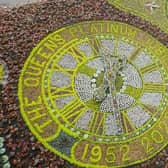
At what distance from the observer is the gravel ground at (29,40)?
11164 millimetres

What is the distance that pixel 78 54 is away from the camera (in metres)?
13.8

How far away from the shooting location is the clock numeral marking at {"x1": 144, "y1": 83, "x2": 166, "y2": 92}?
1322cm

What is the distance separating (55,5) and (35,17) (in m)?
1.04

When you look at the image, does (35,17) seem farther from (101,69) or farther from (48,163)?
(48,163)

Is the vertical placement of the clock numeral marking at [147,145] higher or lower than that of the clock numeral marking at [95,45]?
lower

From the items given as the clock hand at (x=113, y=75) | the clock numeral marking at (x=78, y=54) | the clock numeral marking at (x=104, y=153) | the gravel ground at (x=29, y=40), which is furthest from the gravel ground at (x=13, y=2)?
the clock numeral marking at (x=104, y=153)

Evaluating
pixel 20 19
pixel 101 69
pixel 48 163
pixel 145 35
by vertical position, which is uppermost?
pixel 20 19

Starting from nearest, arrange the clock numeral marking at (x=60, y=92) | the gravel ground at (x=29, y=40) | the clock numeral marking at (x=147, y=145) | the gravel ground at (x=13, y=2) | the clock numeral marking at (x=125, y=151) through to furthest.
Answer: the gravel ground at (x=29, y=40) < the clock numeral marking at (x=125, y=151) < the clock numeral marking at (x=147, y=145) < the clock numeral marking at (x=60, y=92) < the gravel ground at (x=13, y=2)

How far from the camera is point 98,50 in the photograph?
14.0m

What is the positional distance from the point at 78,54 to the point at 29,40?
1.82m

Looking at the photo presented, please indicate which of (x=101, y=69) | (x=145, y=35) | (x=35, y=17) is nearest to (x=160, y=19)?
(x=145, y=35)

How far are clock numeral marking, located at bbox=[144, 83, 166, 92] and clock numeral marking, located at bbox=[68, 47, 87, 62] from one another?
2.40 metres

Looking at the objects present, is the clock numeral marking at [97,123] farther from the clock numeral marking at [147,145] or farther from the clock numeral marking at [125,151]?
the clock numeral marking at [147,145]

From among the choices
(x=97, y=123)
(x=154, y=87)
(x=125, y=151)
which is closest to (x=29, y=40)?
(x=97, y=123)
